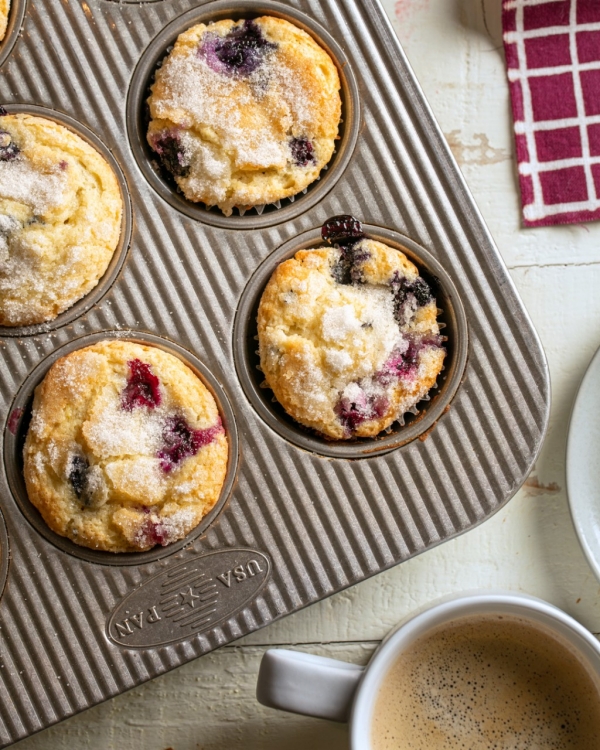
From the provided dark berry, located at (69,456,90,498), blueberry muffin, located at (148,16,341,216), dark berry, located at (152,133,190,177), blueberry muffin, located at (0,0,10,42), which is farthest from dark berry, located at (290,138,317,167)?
dark berry, located at (69,456,90,498)

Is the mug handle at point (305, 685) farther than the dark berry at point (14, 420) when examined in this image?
No

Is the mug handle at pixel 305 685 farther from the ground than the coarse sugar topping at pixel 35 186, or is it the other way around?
the coarse sugar topping at pixel 35 186

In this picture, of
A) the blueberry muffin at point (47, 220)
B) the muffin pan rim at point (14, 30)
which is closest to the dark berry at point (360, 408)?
the blueberry muffin at point (47, 220)

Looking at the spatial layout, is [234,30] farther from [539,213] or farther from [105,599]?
[105,599]

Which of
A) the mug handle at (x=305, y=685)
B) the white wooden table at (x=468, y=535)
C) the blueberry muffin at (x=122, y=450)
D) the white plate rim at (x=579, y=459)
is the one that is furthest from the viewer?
the white wooden table at (x=468, y=535)

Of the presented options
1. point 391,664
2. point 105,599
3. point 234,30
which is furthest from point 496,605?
point 234,30

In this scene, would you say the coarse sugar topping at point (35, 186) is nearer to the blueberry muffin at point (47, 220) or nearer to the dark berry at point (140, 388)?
the blueberry muffin at point (47, 220)
